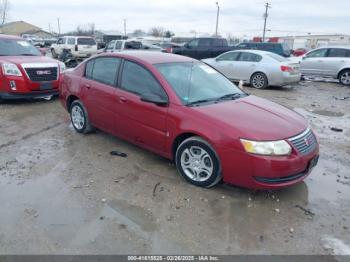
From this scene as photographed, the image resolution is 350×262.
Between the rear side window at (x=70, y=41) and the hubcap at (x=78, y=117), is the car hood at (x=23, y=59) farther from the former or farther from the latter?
the rear side window at (x=70, y=41)

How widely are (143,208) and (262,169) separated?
1418 mm

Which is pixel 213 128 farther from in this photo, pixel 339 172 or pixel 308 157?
pixel 339 172

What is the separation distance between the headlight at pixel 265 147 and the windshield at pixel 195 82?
1048 mm

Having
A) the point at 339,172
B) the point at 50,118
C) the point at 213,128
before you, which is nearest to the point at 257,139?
the point at 213,128

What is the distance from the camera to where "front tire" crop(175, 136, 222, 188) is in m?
3.95

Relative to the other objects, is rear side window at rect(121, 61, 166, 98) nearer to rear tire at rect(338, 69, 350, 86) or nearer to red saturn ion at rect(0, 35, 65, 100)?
red saturn ion at rect(0, 35, 65, 100)

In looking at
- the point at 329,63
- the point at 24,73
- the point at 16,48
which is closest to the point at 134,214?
the point at 24,73

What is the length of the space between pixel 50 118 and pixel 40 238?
187 inches

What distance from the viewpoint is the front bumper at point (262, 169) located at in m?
3.61

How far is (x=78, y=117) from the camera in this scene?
6.17 metres

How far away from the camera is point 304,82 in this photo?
49.9ft

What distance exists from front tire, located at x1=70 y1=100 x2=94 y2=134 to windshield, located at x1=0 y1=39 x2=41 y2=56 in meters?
4.11

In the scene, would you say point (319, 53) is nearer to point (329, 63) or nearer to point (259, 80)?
point (329, 63)

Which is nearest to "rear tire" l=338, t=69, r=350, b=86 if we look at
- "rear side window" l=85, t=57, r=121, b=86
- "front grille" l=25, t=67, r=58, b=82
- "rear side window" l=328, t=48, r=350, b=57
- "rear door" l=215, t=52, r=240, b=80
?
"rear side window" l=328, t=48, r=350, b=57
